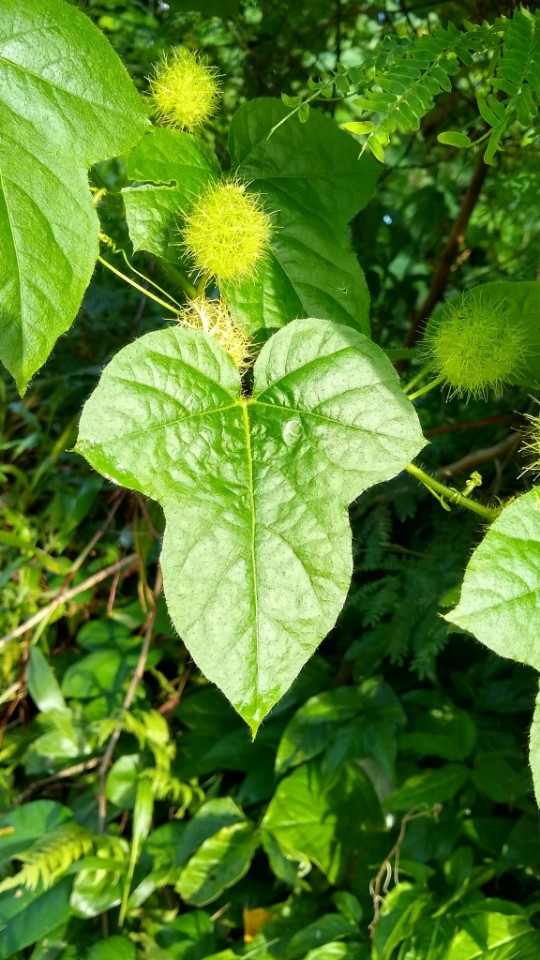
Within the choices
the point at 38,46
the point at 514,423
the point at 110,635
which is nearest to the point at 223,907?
the point at 110,635

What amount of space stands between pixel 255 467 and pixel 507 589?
7.0 inches

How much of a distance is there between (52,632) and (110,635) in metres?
0.12

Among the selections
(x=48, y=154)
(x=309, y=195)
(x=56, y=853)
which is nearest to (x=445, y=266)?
(x=309, y=195)

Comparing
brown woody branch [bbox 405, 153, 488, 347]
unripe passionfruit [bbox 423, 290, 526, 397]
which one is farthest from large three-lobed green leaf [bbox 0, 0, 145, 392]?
brown woody branch [bbox 405, 153, 488, 347]

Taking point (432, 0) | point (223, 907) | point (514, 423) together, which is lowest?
point (223, 907)

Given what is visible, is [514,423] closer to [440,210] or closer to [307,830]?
[440,210]

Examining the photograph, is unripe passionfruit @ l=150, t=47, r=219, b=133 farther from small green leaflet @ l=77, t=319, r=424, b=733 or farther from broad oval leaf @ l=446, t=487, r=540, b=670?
broad oval leaf @ l=446, t=487, r=540, b=670

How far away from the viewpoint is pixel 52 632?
1.34 metres

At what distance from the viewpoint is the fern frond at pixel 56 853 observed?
37.7 inches

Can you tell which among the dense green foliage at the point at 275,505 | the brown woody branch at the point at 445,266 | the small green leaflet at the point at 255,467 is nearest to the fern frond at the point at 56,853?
the dense green foliage at the point at 275,505

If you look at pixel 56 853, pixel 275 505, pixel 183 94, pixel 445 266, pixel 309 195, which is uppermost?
pixel 183 94

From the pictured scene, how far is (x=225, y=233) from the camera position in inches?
21.8

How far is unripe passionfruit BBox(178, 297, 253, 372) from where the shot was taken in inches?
22.8

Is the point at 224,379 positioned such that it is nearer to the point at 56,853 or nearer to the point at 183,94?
the point at 183,94
